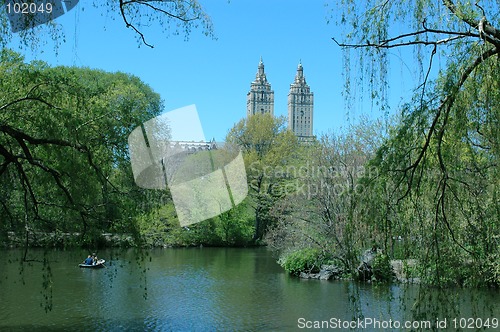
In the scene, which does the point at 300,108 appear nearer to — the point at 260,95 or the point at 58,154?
the point at 260,95

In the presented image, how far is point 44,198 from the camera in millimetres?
5816

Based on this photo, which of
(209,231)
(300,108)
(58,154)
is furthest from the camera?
(300,108)

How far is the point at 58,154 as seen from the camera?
17.6 feet

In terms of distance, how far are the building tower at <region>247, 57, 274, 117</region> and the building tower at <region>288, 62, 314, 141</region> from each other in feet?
43.2

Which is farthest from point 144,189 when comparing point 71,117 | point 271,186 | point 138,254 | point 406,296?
point 271,186

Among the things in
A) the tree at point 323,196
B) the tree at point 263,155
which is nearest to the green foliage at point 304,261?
the tree at point 323,196

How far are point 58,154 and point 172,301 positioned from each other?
6.64 metres

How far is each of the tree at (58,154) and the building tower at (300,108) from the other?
18384 mm

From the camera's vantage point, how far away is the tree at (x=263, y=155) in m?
24.0

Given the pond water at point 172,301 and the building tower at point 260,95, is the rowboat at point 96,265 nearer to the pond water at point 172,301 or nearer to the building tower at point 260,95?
the pond water at point 172,301

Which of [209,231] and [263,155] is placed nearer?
[209,231]

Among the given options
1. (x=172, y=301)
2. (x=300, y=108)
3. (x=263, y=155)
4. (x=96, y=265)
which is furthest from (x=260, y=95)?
(x=172, y=301)

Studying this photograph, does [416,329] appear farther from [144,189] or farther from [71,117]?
[144,189]

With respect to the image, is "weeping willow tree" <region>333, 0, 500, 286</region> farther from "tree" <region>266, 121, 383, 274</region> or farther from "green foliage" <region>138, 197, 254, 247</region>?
"green foliage" <region>138, 197, 254, 247</region>
